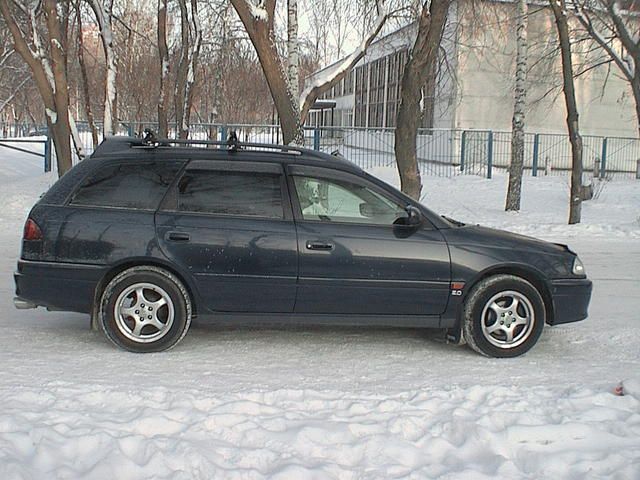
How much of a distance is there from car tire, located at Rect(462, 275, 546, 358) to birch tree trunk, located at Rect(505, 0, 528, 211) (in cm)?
1143

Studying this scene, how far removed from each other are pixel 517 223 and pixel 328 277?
976 centimetres

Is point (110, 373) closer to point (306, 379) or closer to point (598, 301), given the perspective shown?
point (306, 379)

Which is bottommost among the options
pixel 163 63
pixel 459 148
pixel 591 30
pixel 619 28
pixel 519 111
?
pixel 459 148

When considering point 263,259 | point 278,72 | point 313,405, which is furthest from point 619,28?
point 313,405

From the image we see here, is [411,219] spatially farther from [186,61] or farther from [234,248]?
[186,61]

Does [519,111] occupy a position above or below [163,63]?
below

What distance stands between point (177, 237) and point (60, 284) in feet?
3.23

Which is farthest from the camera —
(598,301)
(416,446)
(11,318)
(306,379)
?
(598,301)

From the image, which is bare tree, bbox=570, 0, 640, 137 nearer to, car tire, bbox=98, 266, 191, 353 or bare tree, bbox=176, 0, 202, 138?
bare tree, bbox=176, 0, 202, 138

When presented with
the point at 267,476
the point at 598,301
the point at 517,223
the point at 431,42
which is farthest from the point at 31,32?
the point at 267,476

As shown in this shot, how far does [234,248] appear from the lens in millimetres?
5383

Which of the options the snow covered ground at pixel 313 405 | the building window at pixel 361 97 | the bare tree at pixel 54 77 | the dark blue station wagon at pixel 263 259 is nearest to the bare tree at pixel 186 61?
the bare tree at pixel 54 77

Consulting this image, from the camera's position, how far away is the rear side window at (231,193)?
5.53 meters

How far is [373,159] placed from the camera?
1001 inches
